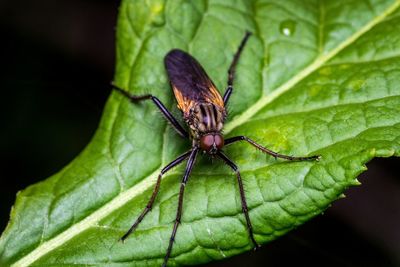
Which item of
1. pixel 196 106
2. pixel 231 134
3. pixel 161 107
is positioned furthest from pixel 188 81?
pixel 231 134

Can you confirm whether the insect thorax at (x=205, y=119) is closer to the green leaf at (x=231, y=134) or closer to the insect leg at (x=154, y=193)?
the green leaf at (x=231, y=134)

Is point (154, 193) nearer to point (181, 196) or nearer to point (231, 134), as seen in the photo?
point (181, 196)

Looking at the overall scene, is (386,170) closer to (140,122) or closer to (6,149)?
(140,122)

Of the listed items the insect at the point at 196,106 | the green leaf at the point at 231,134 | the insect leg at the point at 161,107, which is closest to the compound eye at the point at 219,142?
the insect at the point at 196,106

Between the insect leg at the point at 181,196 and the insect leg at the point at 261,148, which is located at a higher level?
the insect leg at the point at 261,148

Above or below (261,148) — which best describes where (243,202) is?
below

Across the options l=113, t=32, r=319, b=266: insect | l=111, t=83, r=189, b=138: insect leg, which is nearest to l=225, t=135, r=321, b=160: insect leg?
l=113, t=32, r=319, b=266: insect
